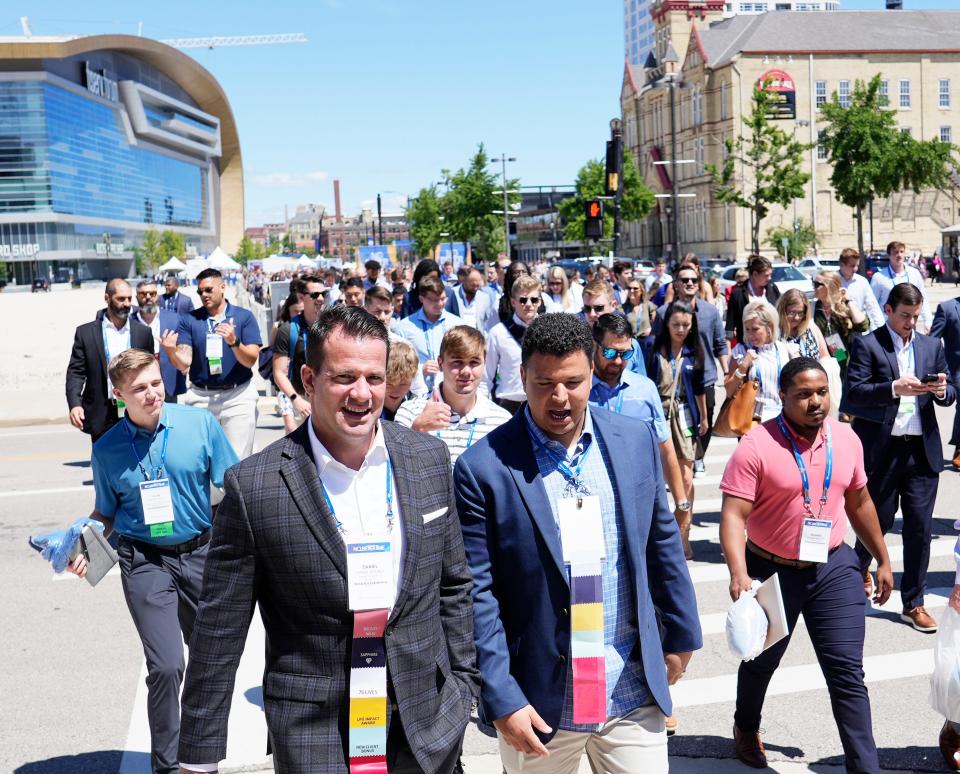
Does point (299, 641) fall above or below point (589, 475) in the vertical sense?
below

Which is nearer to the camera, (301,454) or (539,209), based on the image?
(301,454)

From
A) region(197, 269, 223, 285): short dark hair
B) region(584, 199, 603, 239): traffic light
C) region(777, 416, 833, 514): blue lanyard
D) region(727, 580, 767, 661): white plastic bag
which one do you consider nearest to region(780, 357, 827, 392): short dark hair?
region(777, 416, 833, 514): blue lanyard

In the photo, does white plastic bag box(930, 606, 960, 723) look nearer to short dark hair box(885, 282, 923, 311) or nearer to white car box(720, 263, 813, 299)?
short dark hair box(885, 282, 923, 311)

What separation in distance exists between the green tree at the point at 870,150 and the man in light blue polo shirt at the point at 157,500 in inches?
2014

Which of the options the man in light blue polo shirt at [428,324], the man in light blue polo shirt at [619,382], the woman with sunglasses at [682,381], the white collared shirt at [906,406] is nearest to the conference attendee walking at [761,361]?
the woman with sunglasses at [682,381]

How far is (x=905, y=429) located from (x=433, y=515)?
4.55m

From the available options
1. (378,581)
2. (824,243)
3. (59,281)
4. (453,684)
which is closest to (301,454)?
(378,581)

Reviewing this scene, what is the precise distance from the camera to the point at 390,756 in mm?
2914

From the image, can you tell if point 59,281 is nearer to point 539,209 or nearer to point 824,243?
point 539,209

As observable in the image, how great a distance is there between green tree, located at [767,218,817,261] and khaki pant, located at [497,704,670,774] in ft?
187

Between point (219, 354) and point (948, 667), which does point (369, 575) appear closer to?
point (948, 667)

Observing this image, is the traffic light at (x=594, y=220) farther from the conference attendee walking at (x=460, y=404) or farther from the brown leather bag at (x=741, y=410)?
the conference attendee walking at (x=460, y=404)

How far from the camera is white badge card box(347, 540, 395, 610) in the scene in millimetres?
2795

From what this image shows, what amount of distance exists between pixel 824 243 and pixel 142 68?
325ft
